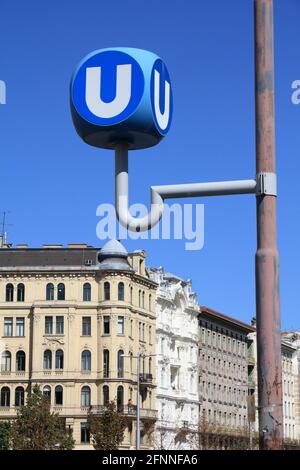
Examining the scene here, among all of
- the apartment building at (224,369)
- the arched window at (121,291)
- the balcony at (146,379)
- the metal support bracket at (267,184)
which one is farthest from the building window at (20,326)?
the metal support bracket at (267,184)

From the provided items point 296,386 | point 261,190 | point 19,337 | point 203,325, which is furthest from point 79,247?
point 261,190

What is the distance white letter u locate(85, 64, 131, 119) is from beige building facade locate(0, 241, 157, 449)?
7020 centimetres

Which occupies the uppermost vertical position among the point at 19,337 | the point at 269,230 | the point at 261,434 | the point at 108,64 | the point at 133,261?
the point at 133,261

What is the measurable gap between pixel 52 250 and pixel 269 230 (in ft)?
241

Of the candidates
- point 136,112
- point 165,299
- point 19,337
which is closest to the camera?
point 136,112

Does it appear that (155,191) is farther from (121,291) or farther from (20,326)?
(20,326)

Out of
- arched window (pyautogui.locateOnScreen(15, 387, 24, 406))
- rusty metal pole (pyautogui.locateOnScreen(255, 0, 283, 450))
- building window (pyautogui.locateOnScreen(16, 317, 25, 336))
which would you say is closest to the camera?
→ rusty metal pole (pyautogui.locateOnScreen(255, 0, 283, 450))

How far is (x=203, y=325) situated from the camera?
9331 centimetres

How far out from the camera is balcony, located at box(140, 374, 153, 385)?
7725 centimetres

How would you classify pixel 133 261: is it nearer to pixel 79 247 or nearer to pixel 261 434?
pixel 79 247

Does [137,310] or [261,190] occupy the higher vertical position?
[137,310]

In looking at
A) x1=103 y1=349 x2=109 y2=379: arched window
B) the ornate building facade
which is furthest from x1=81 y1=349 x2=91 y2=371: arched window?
the ornate building facade

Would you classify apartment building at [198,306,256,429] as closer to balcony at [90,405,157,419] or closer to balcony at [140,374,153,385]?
balcony at [90,405,157,419]

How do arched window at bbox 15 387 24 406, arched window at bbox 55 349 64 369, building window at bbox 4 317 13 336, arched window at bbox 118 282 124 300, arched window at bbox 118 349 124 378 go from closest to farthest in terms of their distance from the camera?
arched window at bbox 15 387 24 406 → arched window at bbox 55 349 64 369 → arched window at bbox 118 349 124 378 → building window at bbox 4 317 13 336 → arched window at bbox 118 282 124 300
